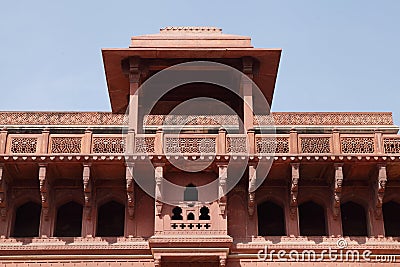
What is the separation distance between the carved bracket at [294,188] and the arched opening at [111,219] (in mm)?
3134

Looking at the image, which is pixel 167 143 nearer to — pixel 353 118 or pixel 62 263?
pixel 62 263

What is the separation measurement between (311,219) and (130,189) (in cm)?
347

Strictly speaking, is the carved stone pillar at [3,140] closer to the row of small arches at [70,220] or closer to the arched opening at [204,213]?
the row of small arches at [70,220]

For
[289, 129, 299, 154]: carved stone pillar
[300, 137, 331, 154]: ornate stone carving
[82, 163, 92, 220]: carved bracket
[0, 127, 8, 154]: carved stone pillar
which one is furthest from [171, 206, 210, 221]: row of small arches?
[0, 127, 8, 154]: carved stone pillar

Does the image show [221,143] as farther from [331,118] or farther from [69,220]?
[69,220]

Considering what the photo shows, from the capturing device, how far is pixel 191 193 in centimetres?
1557

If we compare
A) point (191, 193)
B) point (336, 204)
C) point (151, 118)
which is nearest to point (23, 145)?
point (151, 118)

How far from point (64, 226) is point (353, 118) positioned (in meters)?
6.12

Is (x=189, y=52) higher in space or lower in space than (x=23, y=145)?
higher

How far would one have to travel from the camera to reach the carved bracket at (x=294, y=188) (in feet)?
49.9

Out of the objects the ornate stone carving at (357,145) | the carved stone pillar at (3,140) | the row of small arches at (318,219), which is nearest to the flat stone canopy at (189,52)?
the ornate stone carving at (357,145)

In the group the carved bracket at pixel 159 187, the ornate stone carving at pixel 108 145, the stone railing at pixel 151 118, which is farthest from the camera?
the stone railing at pixel 151 118

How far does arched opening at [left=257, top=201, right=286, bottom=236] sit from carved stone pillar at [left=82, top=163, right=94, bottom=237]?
3110 millimetres

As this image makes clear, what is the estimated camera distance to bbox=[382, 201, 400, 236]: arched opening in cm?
1588
